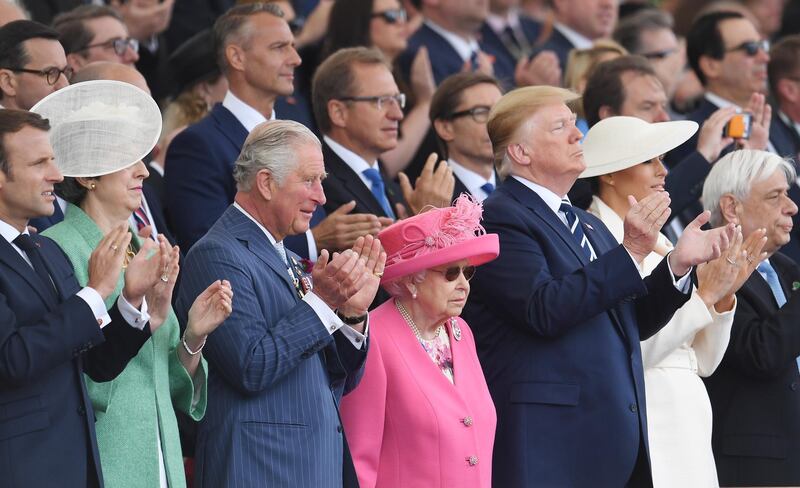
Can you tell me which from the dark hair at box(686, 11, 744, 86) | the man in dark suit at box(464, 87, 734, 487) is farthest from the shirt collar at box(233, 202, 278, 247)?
the dark hair at box(686, 11, 744, 86)

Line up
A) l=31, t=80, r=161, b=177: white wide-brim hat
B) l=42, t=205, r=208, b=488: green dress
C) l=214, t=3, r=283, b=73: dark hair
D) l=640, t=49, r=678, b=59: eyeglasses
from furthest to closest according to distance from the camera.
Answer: l=640, t=49, r=678, b=59: eyeglasses
l=214, t=3, r=283, b=73: dark hair
l=31, t=80, r=161, b=177: white wide-brim hat
l=42, t=205, r=208, b=488: green dress

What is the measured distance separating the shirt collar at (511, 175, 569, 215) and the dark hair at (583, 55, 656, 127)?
1825mm

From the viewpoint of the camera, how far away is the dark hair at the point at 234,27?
7160 mm

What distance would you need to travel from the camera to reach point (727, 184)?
6855mm

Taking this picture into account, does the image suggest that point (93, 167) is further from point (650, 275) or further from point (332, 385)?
point (650, 275)

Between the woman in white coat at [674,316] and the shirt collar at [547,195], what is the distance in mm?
507

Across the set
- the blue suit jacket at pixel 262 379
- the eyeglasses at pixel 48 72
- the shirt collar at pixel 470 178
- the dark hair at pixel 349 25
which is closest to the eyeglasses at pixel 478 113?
the shirt collar at pixel 470 178

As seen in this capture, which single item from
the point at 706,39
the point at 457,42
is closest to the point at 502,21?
the point at 457,42

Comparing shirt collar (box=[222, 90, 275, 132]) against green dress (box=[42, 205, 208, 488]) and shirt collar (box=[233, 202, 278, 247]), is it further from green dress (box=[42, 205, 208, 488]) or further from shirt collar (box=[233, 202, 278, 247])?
green dress (box=[42, 205, 208, 488])

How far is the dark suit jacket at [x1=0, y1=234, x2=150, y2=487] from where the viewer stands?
439cm

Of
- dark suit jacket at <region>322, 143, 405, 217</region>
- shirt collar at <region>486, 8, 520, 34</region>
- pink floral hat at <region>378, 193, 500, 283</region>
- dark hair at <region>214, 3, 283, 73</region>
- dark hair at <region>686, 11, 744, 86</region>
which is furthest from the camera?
shirt collar at <region>486, 8, 520, 34</region>

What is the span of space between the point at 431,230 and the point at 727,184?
6.67ft

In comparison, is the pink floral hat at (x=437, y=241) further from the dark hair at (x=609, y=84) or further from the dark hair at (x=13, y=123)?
the dark hair at (x=609, y=84)

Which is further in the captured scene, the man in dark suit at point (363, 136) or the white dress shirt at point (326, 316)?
the man in dark suit at point (363, 136)
